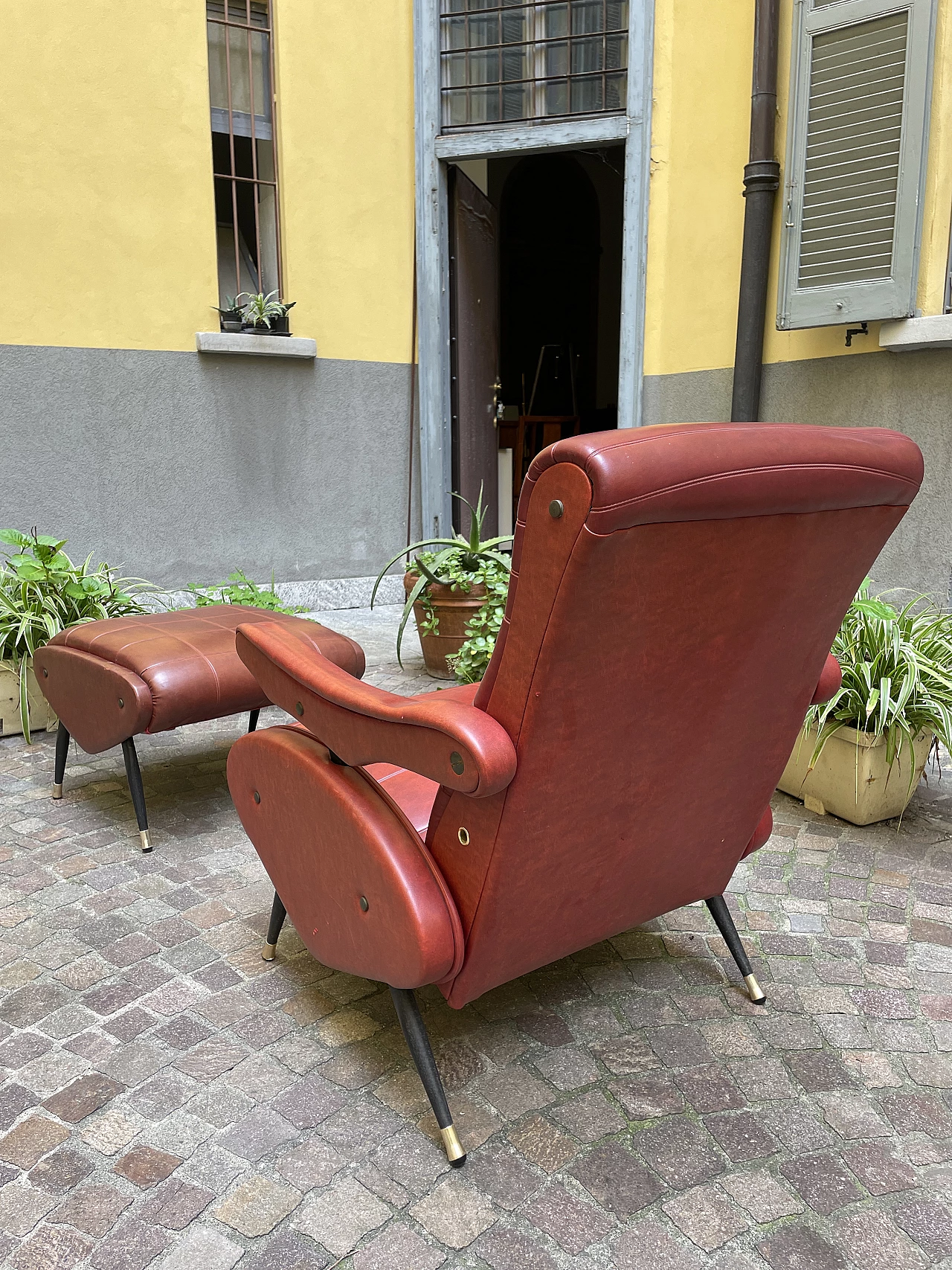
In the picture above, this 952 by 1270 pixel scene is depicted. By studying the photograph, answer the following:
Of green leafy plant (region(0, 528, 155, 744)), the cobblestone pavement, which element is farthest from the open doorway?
the cobblestone pavement

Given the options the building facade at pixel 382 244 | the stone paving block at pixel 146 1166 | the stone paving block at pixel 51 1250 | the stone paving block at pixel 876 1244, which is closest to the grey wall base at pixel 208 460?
the building facade at pixel 382 244

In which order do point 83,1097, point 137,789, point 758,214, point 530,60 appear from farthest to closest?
point 530,60
point 758,214
point 137,789
point 83,1097

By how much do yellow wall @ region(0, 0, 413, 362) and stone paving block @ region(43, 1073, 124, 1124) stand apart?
3719mm

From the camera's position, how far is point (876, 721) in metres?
2.49

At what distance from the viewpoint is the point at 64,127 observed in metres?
4.28

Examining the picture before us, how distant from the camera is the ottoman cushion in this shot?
7.59 ft

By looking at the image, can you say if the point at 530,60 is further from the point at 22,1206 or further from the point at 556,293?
the point at 22,1206

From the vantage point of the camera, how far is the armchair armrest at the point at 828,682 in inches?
62.1

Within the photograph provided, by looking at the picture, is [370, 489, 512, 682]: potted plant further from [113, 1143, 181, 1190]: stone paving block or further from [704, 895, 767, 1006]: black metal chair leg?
[113, 1143, 181, 1190]: stone paving block

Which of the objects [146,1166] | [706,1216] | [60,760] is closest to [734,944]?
[706,1216]

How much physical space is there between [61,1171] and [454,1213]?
0.57 metres

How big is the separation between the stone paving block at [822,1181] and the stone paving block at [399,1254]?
391 millimetres

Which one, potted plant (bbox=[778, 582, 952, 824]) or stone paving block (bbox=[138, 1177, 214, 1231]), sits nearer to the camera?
stone paving block (bbox=[138, 1177, 214, 1231])

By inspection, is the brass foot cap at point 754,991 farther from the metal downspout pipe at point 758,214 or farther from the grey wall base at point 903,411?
the metal downspout pipe at point 758,214
